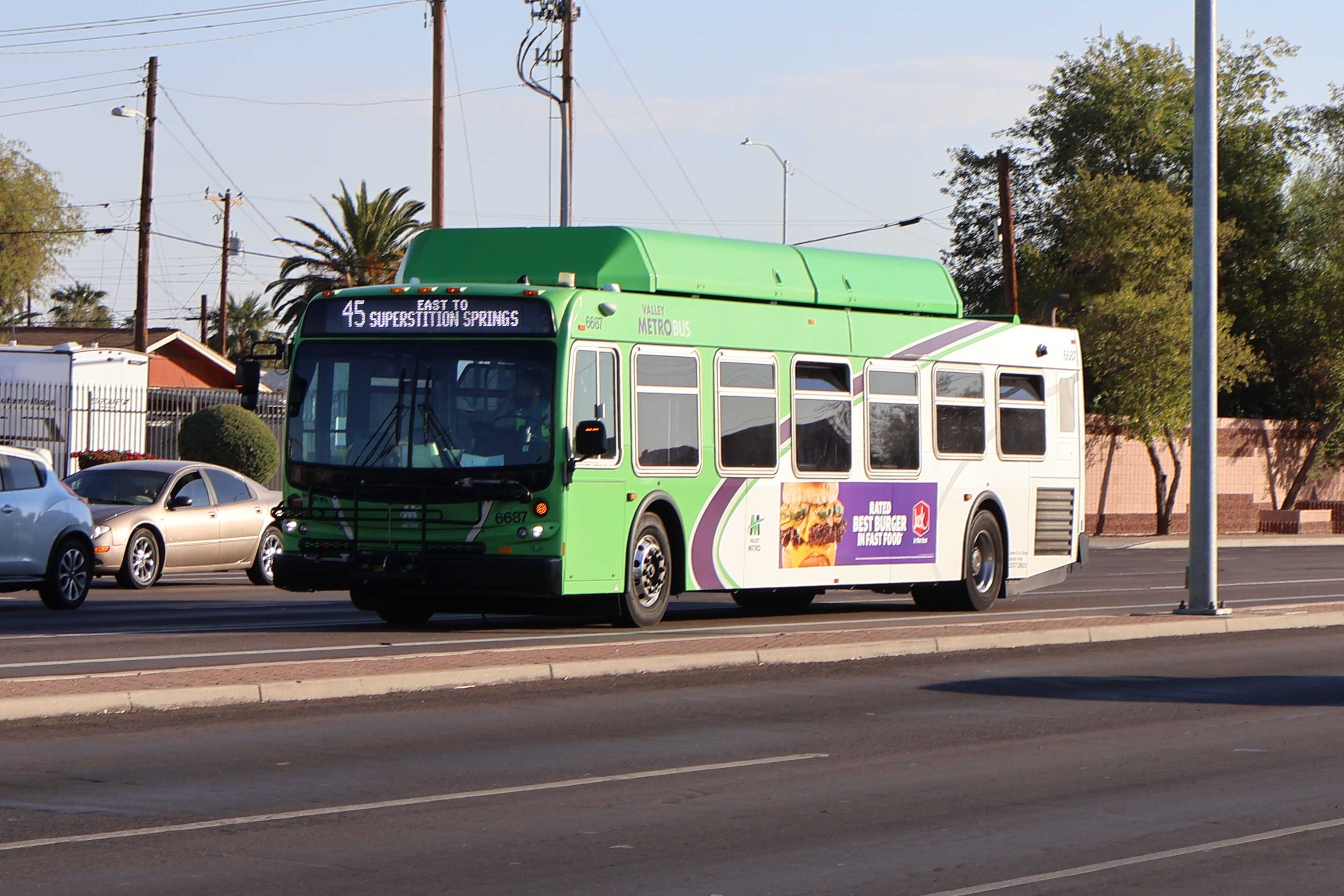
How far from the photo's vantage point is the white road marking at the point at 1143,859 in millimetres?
6695

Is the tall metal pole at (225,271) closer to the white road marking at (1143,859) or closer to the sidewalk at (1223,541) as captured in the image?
the sidewalk at (1223,541)

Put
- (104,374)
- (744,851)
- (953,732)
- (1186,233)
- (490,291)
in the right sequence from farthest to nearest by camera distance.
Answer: (1186,233), (104,374), (490,291), (953,732), (744,851)

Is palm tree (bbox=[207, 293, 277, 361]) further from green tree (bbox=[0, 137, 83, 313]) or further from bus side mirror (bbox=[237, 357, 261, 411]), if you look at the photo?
bus side mirror (bbox=[237, 357, 261, 411])

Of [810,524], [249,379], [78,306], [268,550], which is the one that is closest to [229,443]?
[268,550]

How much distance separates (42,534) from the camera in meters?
18.3

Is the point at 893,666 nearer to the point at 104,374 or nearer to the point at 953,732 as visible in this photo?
the point at 953,732

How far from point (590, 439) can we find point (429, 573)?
1.84 m

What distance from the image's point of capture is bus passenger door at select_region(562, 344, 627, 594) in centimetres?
1562

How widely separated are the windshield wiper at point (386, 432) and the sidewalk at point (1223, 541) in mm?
26195

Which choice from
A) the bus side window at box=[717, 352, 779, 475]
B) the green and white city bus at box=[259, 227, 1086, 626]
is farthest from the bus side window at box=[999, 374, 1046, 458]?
the bus side window at box=[717, 352, 779, 475]

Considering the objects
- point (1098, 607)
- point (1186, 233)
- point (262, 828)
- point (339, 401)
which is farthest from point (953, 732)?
point (1186, 233)

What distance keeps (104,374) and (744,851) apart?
114 feet

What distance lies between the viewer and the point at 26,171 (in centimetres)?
6419

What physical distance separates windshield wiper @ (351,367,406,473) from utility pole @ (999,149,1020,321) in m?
27.0
